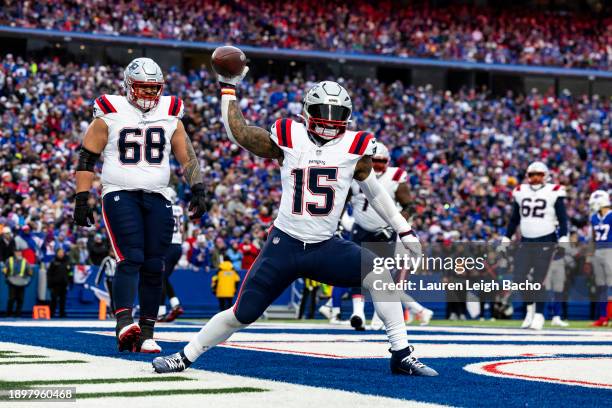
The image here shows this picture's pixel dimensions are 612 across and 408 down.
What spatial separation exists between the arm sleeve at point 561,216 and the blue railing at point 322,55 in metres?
19.9

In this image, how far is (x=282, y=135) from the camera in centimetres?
567

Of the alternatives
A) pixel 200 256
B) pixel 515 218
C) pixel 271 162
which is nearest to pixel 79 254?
pixel 200 256

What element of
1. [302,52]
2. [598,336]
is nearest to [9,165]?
[302,52]

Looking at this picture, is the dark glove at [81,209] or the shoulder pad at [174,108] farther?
the shoulder pad at [174,108]

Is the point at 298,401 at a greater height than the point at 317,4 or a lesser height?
lesser

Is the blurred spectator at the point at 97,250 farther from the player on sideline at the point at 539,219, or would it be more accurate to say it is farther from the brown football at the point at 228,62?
the brown football at the point at 228,62

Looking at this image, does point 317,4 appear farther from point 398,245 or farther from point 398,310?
point 398,310

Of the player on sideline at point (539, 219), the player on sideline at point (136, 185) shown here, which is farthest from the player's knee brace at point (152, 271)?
the player on sideline at point (539, 219)

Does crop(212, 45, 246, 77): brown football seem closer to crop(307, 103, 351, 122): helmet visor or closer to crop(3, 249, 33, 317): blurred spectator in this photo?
crop(307, 103, 351, 122): helmet visor

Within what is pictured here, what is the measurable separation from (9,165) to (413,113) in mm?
13046

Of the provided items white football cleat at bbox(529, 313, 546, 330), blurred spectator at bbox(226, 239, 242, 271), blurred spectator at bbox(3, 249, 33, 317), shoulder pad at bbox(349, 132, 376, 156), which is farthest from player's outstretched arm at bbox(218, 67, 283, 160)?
blurred spectator at bbox(226, 239, 242, 271)

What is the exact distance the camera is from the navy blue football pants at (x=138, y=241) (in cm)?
678

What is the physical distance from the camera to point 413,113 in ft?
102

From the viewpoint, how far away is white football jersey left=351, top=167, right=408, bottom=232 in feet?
34.2
